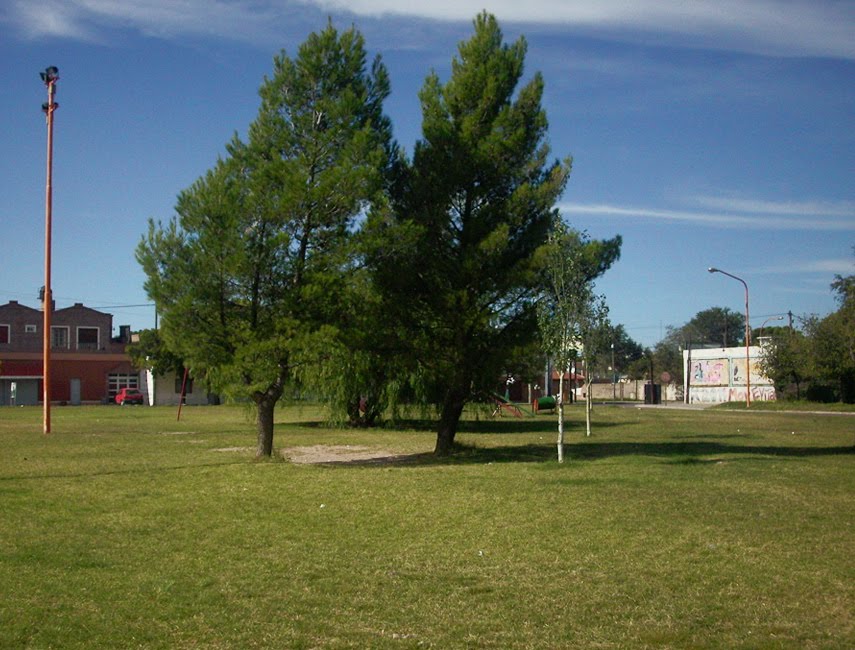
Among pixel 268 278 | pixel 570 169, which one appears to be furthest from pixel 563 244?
pixel 268 278

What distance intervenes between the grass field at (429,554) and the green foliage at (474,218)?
158 inches

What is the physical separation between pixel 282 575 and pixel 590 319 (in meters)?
14.1

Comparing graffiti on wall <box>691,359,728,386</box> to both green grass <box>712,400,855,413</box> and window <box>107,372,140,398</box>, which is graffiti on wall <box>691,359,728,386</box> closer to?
green grass <box>712,400,855,413</box>

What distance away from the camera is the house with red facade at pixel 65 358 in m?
79.6

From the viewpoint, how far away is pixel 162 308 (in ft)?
68.3

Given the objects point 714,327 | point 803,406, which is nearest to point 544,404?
point 803,406

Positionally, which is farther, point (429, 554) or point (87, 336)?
point (87, 336)

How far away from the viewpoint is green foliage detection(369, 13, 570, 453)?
23375 millimetres

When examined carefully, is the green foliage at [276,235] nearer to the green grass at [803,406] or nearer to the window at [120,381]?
the green grass at [803,406]

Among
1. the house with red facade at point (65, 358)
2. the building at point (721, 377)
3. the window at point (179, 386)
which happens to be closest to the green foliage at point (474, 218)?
the building at point (721, 377)

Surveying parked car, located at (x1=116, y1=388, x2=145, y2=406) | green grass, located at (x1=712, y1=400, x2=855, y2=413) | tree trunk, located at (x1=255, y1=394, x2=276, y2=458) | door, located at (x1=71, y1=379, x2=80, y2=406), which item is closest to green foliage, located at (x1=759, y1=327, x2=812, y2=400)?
green grass, located at (x1=712, y1=400, x2=855, y2=413)

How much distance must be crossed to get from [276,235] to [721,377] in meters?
72.6

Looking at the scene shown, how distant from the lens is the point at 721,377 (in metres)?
85.3

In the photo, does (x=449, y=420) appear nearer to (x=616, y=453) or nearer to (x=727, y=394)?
(x=616, y=453)
